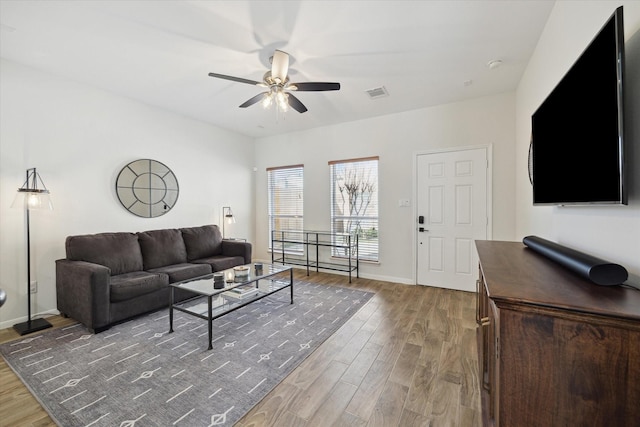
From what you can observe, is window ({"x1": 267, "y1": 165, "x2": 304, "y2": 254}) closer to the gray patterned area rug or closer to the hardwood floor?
the gray patterned area rug

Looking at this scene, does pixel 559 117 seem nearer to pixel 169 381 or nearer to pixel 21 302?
pixel 169 381

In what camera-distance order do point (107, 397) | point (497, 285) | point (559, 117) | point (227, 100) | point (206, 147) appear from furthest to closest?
point (206, 147), point (227, 100), point (107, 397), point (559, 117), point (497, 285)

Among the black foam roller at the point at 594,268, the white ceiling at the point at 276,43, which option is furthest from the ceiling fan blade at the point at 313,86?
the black foam roller at the point at 594,268

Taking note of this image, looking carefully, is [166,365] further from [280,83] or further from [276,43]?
[276,43]

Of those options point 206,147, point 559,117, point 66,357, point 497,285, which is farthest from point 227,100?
point 497,285

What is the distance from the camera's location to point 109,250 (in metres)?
3.22

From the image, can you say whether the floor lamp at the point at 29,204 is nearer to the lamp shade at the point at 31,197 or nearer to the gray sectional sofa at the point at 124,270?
the lamp shade at the point at 31,197

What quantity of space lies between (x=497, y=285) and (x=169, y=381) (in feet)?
7.34

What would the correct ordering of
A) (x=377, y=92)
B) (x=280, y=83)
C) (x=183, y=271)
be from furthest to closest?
(x=377, y=92), (x=183, y=271), (x=280, y=83)

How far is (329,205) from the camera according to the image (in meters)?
4.98

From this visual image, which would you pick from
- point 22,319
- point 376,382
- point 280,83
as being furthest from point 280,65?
point 22,319

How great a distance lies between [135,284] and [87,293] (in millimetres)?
398

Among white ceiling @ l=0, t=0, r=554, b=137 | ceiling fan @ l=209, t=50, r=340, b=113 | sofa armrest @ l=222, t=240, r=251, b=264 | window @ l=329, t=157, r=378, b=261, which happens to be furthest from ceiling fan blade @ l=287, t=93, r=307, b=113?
sofa armrest @ l=222, t=240, r=251, b=264

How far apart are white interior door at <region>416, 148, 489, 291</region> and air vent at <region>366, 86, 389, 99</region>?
116 centimetres
